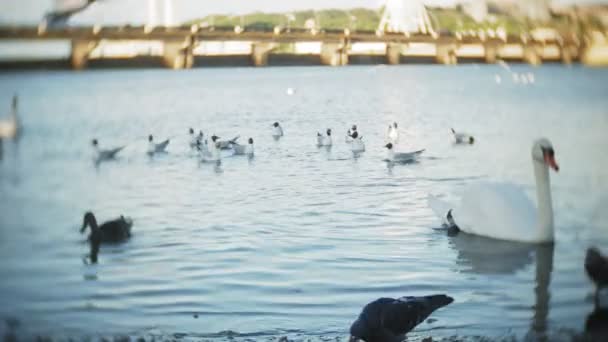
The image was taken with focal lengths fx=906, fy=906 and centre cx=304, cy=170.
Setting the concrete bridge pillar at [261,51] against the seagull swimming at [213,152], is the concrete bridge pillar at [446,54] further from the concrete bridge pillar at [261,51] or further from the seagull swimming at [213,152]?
the seagull swimming at [213,152]

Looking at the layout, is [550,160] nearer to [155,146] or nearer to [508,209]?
[508,209]

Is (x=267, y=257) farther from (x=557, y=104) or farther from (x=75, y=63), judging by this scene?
(x=557, y=104)

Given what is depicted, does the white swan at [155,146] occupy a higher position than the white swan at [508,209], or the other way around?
the white swan at [155,146]

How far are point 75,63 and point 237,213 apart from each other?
824mm

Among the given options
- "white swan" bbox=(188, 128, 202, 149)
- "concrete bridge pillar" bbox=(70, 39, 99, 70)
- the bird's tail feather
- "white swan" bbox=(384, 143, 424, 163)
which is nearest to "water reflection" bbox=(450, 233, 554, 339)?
the bird's tail feather

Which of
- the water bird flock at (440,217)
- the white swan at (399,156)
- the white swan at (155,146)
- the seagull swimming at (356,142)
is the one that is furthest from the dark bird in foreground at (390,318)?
the white swan at (155,146)

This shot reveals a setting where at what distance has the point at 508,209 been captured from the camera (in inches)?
145

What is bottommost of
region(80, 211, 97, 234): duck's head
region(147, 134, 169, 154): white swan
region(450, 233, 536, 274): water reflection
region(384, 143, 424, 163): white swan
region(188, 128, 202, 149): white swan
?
region(450, 233, 536, 274): water reflection

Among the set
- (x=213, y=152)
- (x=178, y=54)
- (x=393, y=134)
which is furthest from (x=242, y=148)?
(x=393, y=134)

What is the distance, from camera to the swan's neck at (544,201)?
350 centimetres

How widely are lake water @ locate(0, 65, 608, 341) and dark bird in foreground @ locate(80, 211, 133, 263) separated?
0.12ft

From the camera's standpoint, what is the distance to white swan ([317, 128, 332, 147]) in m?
3.49

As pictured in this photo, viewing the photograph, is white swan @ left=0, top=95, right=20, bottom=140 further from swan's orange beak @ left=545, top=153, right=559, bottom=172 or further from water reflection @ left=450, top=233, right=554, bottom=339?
swan's orange beak @ left=545, top=153, right=559, bottom=172

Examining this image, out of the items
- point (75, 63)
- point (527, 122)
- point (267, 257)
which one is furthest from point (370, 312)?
point (75, 63)
